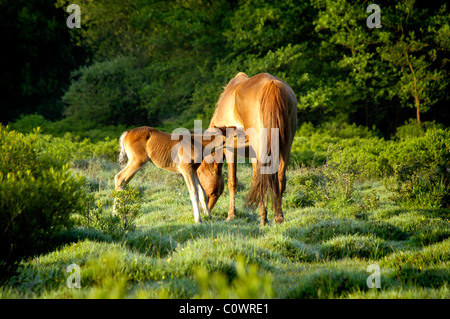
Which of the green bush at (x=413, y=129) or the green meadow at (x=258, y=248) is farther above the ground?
the green bush at (x=413, y=129)

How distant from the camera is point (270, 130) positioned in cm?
629

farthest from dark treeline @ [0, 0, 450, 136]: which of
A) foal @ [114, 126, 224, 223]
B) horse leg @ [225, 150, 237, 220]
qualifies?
foal @ [114, 126, 224, 223]

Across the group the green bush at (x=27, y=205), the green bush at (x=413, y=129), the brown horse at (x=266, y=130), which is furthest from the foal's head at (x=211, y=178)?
the green bush at (x=413, y=129)

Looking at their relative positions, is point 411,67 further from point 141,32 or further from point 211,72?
point 141,32

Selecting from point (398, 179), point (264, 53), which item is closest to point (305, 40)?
point (264, 53)

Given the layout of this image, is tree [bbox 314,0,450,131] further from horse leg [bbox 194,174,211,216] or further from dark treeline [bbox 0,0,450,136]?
horse leg [bbox 194,174,211,216]

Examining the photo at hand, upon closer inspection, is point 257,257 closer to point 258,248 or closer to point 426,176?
point 258,248

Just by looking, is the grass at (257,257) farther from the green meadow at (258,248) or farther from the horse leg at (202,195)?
the horse leg at (202,195)

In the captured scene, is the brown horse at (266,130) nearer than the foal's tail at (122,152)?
Yes

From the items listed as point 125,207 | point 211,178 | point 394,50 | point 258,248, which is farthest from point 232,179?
point 394,50

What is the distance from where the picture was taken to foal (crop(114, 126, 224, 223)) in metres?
7.07

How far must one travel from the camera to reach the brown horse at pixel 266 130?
627 centimetres

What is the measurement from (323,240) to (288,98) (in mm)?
2212

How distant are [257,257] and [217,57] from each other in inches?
754
